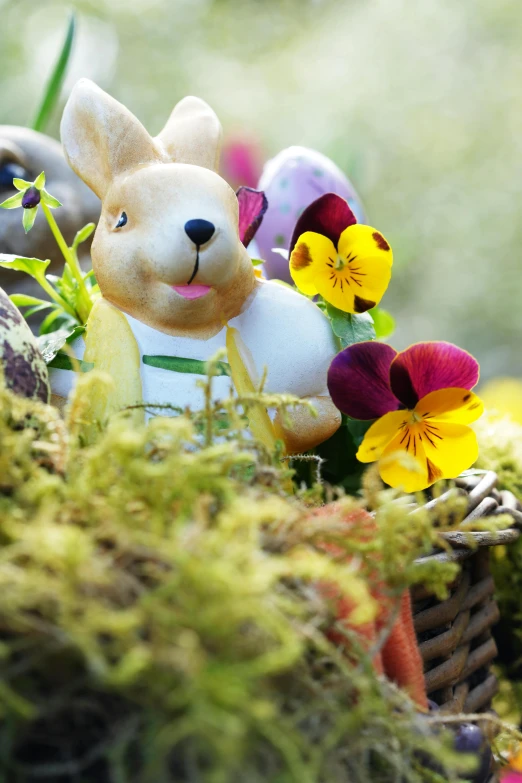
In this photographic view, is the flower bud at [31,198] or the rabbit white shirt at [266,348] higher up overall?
the flower bud at [31,198]

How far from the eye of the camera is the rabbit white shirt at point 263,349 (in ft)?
1.83

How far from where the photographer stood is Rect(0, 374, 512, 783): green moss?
26cm

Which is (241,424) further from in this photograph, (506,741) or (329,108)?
(329,108)

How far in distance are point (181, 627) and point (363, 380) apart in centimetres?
31

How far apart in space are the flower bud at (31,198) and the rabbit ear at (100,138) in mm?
38

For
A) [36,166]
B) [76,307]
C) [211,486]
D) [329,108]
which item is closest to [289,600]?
[211,486]

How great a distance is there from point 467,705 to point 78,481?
36 cm

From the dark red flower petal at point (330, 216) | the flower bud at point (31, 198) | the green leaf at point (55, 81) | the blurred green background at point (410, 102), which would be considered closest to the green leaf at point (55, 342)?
the flower bud at point (31, 198)

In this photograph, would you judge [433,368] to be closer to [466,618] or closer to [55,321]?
[466,618]

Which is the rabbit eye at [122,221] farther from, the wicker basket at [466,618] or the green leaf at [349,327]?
the wicker basket at [466,618]

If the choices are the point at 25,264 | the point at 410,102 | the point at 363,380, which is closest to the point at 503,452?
the point at 363,380

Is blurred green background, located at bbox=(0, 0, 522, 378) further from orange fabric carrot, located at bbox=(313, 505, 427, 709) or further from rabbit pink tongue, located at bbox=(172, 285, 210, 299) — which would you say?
orange fabric carrot, located at bbox=(313, 505, 427, 709)

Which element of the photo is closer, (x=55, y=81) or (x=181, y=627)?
(x=181, y=627)

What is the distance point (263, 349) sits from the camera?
0.59m
